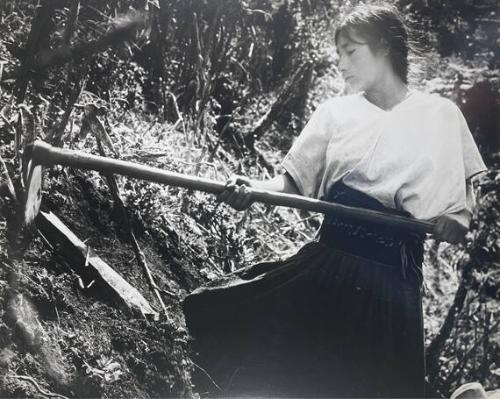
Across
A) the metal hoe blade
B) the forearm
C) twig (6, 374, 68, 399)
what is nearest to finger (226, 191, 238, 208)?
the forearm

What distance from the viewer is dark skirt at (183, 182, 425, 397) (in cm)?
168

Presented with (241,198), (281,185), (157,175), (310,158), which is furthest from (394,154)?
(157,175)

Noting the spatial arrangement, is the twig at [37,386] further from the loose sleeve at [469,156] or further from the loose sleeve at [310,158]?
the loose sleeve at [469,156]

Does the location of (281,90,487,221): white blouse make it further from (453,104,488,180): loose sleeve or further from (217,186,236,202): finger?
(217,186,236,202): finger

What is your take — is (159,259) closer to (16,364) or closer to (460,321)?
(16,364)

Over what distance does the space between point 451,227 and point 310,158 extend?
0.48 m

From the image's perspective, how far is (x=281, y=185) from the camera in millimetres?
1804

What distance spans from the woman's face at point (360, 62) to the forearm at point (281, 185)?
1.35 ft

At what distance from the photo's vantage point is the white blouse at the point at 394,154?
5.82 ft

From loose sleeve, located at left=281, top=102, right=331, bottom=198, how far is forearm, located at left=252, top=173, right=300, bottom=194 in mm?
16

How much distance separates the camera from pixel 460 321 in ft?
8.95

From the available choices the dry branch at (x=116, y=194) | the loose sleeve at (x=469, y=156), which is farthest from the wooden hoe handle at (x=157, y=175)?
the loose sleeve at (x=469, y=156)

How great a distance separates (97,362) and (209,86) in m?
1.25

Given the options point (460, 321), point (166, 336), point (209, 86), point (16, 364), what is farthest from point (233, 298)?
point (460, 321)
